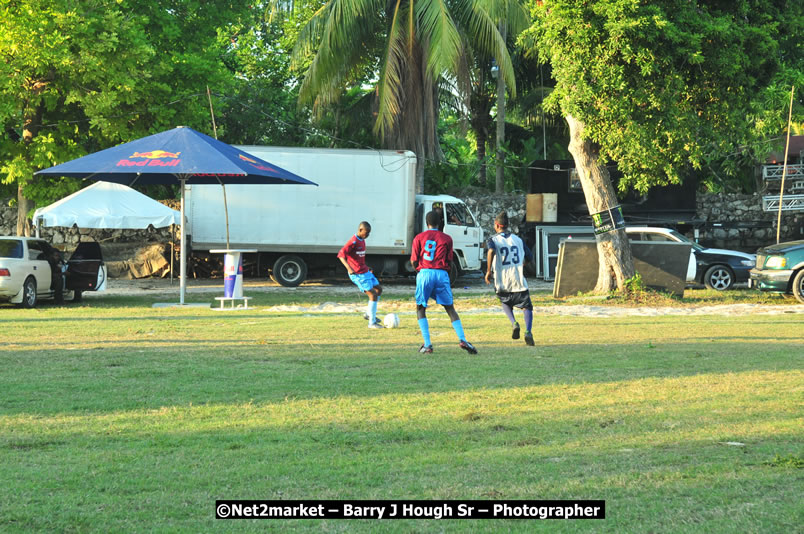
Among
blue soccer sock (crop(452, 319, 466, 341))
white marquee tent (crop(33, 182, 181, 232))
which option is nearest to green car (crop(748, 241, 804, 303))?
blue soccer sock (crop(452, 319, 466, 341))

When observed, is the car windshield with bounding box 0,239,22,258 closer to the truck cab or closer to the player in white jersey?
the player in white jersey

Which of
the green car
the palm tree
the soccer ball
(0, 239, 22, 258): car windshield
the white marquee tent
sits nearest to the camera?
the soccer ball

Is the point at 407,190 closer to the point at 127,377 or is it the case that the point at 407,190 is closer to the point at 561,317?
the point at 561,317

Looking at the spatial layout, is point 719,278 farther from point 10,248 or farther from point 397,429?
point 397,429

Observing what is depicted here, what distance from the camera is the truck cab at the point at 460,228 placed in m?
27.1

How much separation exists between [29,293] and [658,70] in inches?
533

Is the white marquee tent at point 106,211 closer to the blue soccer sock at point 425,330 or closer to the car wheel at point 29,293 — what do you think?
the car wheel at point 29,293

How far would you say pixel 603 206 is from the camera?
21.0 m

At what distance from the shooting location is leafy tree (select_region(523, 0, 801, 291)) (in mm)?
18141

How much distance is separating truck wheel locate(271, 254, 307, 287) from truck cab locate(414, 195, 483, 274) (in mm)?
3498

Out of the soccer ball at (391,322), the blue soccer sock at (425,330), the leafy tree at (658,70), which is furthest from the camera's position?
the leafy tree at (658,70)

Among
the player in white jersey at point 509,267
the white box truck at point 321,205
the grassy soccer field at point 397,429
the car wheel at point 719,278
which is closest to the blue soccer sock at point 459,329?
the grassy soccer field at point 397,429

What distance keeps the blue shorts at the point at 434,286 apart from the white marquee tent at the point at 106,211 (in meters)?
14.3

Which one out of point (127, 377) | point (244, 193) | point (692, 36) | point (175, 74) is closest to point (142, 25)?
point (175, 74)
